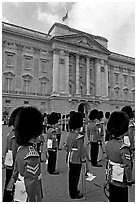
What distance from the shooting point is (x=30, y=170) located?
93.3 inches

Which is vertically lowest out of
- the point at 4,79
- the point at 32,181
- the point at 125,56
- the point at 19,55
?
the point at 32,181

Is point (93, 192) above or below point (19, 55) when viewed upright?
below

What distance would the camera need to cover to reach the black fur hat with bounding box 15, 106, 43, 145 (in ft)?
8.59

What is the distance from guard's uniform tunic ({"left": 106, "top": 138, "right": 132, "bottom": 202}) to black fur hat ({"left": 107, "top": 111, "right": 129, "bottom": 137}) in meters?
0.14

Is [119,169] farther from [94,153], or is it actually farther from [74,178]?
[94,153]

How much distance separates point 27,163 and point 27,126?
20.0 inches

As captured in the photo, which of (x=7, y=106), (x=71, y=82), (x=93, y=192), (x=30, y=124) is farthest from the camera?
(x=71, y=82)

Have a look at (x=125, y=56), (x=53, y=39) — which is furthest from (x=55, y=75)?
(x=125, y=56)

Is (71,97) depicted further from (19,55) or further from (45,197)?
(45,197)

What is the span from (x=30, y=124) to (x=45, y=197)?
2331 mm

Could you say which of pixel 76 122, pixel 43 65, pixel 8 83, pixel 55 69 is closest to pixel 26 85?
pixel 8 83

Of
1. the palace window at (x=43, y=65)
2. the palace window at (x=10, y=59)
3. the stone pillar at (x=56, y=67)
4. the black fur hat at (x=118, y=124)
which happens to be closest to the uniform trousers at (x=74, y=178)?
the black fur hat at (x=118, y=124)

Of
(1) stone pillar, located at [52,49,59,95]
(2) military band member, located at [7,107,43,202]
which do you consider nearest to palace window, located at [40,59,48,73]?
(1) stone pillar, located at [52,49,59,95]

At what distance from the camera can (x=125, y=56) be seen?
134ft
